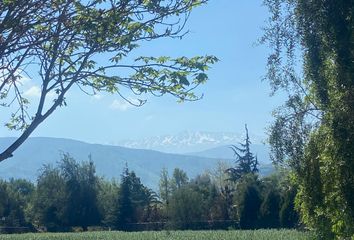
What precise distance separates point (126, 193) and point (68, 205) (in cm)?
547

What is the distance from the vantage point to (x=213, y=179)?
70312mm

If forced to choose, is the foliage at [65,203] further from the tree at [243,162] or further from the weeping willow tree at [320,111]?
the weeping willow tree at [320,111]

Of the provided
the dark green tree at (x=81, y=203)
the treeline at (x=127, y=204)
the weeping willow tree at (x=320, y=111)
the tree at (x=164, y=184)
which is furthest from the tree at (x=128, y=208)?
the weeping willow tree at (x=320, y=111)

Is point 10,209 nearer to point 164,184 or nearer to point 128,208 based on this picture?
point 128,208

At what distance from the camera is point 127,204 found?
5725 cm

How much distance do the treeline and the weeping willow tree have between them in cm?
3730

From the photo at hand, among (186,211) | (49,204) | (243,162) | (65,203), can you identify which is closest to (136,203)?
(65,203)

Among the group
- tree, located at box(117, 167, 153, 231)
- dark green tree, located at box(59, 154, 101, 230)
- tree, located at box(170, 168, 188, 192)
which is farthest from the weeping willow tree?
tree, located at box(170, 168, 188, 192)

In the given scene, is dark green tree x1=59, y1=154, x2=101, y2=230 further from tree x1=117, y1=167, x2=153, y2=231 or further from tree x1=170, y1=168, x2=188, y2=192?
tree x1=170, y1=168, x2=188, y2=192

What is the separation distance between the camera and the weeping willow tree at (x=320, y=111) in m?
8.35

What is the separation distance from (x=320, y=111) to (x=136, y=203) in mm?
50825

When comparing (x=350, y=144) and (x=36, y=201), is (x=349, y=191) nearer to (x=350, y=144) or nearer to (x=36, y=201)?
(x=350, y=144)

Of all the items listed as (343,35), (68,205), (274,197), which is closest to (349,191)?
(343,35)

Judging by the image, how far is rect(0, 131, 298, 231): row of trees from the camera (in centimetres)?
4959
